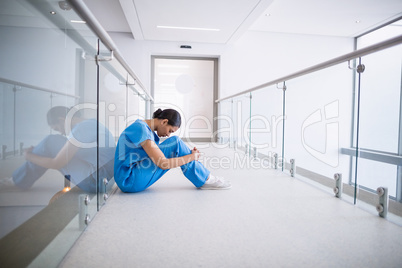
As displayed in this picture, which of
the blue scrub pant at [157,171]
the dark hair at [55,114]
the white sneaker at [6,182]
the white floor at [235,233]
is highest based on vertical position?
the dark hair at [55,114]

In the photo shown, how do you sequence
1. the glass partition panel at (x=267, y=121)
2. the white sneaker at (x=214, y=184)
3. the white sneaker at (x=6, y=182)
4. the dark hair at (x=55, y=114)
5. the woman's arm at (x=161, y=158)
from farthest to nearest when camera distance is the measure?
1. the glass partition panel at (x=267, y=121)
2. the white sneaker at (x=214, y=184)
3. the woman's arm at (x=161, y=158)
4. the dark hair at (x=55, y=114)
5. the white sneaker at (x=6, y=182)

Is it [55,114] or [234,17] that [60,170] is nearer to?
[55,114]

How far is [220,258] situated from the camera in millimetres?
1141

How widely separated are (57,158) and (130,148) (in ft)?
2.98

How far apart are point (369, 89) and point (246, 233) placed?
163 centimetres

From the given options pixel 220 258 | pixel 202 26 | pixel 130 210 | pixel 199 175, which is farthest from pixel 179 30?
pixel 220 258

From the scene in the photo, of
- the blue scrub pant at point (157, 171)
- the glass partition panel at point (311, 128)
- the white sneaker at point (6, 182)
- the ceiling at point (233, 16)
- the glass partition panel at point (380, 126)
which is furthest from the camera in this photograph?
the ceiling at point (233, 16)

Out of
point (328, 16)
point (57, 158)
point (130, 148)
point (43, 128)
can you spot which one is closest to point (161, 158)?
point (130, 148)

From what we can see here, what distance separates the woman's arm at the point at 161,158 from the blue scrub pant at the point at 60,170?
0.43m

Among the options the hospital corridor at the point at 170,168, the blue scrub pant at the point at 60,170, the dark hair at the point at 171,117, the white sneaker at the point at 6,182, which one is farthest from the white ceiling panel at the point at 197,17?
the white sneaker at the point at 6,182

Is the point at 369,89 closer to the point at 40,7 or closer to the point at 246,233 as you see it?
the point at 246,233

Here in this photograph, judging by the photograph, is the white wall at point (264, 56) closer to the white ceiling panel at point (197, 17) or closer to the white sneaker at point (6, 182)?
the white ceiling panel at point (197, 17)

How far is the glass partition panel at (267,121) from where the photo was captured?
11.0 ft

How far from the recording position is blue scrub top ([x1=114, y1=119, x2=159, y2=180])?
76.1 inches
